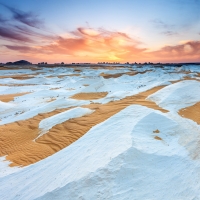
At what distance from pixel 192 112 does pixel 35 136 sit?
24.7 ft

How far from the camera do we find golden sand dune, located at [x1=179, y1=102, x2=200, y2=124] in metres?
7.75

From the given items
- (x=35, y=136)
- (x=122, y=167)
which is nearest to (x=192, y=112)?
Result: (x=122, y=167)

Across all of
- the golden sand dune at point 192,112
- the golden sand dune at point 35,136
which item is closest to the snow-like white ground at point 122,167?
the golden sand dune at point 35,136

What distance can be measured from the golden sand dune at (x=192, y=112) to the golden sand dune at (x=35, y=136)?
354cm

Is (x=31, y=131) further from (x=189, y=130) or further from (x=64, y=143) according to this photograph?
(x=189, y=130)

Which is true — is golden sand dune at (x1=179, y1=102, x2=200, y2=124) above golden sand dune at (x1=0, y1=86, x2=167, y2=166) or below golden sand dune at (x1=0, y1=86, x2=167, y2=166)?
above

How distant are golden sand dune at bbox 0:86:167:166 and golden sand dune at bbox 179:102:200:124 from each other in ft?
11.6

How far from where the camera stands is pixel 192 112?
8.61m

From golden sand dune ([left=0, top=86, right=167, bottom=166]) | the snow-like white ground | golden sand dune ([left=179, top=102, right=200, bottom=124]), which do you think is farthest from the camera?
golden sand dune ([left=179, top=102, right=200, bottom=124])

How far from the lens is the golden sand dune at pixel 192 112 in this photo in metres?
7.75

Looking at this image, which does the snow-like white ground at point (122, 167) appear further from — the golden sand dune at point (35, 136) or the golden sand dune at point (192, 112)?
the golden sand dune at point (192, 112)

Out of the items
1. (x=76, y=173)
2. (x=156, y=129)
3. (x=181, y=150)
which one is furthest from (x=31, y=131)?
(x=181, y=150)

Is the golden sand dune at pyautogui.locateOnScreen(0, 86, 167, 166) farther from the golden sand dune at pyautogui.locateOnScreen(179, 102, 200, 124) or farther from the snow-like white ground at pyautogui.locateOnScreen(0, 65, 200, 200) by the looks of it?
the golden sand dune at pyautogui.locateOnScreen(179, 102, 200, 124)

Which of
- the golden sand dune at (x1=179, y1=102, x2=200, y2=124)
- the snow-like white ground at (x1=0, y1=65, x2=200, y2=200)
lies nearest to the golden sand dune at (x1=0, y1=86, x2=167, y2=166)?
the snow-like white ground at (x1=0, y1=65, x2=200, y2=200)
